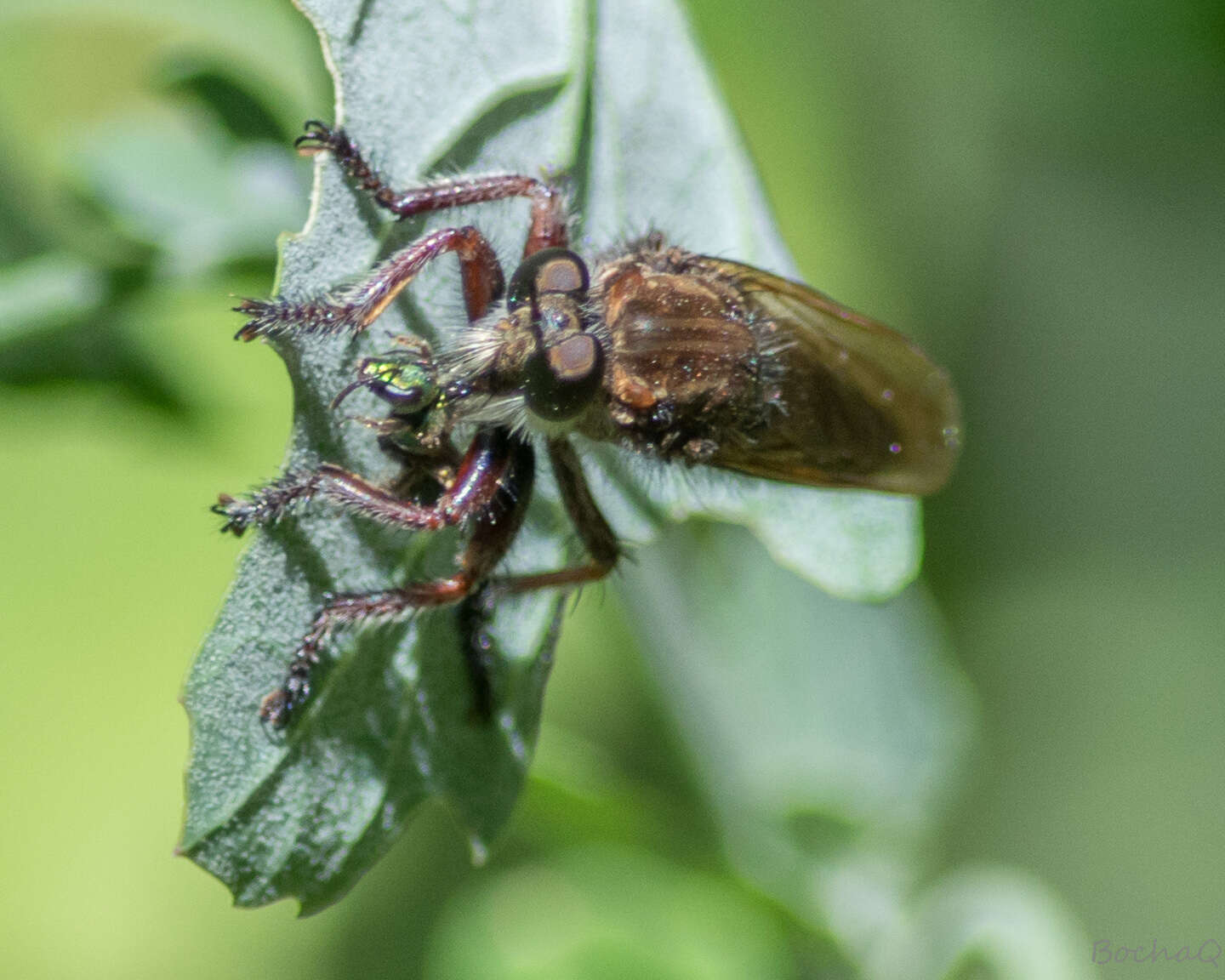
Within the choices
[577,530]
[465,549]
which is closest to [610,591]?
[577,530]

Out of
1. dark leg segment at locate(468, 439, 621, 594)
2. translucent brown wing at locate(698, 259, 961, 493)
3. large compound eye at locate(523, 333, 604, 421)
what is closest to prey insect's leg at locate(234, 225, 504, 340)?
large compound eye at locate(523, 333, 604, 421)

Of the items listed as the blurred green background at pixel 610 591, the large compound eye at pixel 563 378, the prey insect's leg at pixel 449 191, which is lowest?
the blurred green background at pixel 610 591

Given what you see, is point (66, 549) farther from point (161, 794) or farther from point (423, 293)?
point (423, 293)

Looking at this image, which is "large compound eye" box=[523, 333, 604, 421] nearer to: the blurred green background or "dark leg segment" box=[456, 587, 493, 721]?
"dark leg segment" box=[456, 587, 493, 721]

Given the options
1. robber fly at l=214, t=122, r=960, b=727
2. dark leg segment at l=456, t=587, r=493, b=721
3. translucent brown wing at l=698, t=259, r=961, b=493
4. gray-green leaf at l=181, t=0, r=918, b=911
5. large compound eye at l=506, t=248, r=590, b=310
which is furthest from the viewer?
translucent brown wing at l=698, t=259, r=961, b=493

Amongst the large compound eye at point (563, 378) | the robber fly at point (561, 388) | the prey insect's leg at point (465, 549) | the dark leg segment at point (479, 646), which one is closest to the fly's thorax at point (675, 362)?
the robber fly at point (561, 388)

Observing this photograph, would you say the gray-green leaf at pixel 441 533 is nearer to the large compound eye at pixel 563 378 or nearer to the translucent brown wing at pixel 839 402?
the translucent brown wing at pixel 839 402

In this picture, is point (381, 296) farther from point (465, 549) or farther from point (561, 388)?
point (465, 549)
